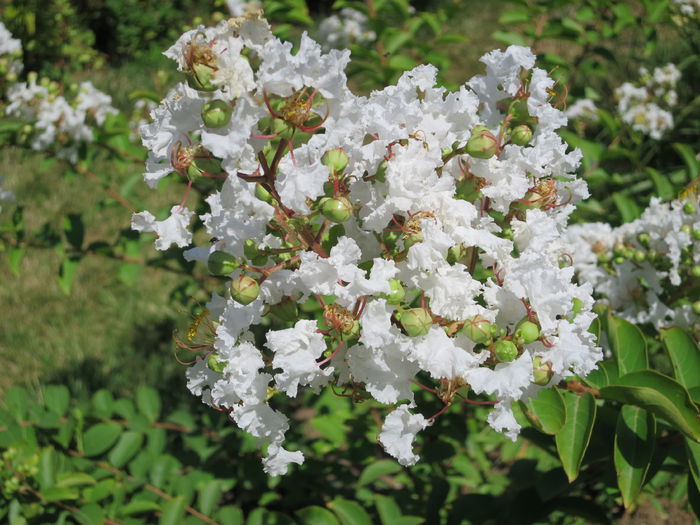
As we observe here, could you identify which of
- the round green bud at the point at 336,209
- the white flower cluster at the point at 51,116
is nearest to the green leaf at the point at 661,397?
the round green bud at the point at 336,209

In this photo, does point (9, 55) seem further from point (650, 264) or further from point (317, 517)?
point (650, 264)

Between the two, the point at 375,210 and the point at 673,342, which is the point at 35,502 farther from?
the point at 673,342

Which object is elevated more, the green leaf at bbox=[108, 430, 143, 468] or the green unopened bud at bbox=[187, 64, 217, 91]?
the green unopened bud at bbox=[187, 64, 217, 91]

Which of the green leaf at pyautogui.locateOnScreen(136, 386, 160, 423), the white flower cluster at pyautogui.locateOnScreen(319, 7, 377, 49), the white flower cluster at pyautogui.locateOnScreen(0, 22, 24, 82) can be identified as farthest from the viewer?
the white flower cluster at pyautogui.locateOnScreen(319, 7, 377, 49)

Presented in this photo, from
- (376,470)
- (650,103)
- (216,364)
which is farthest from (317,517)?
(650,103)

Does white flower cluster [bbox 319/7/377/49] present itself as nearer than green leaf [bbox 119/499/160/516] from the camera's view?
No

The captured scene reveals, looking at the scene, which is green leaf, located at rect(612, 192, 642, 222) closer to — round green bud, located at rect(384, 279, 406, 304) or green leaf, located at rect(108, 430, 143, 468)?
round green bud, located at rect(384, 279, 406, 304)

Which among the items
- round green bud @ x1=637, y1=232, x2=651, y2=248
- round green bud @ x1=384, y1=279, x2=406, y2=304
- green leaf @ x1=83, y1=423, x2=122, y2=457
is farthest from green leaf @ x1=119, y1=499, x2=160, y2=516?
round green bud @ x1=637, y1=232, x2=651, y2=248
